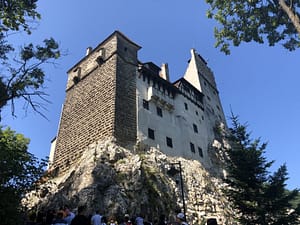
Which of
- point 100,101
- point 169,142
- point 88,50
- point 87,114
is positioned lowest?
point 169,142

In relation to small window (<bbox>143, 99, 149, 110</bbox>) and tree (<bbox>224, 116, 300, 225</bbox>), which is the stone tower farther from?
tree (<bbox>224, 116, 300, 225</bbox>)

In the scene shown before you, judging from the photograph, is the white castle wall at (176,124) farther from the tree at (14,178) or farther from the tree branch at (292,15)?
the tree branch at (292,15)

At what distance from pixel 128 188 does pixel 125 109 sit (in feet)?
22.7

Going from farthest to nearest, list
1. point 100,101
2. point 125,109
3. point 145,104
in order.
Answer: point 145,104 < point 100,101 < point 125,109

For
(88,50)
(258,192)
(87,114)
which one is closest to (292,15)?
(258,192)

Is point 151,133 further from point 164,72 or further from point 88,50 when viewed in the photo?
point 88,50

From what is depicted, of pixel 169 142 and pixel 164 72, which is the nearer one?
pixel 169 142

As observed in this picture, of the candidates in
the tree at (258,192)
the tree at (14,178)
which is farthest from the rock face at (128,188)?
the tree at (258,192)

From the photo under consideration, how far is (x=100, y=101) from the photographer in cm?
1997

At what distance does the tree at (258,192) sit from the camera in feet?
42.9

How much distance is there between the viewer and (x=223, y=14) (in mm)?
13914

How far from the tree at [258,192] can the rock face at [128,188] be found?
3.75m

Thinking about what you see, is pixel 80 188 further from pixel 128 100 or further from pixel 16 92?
pixel 128 100

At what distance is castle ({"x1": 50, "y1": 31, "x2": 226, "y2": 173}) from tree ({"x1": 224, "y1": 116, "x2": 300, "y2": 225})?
20.7 feet
